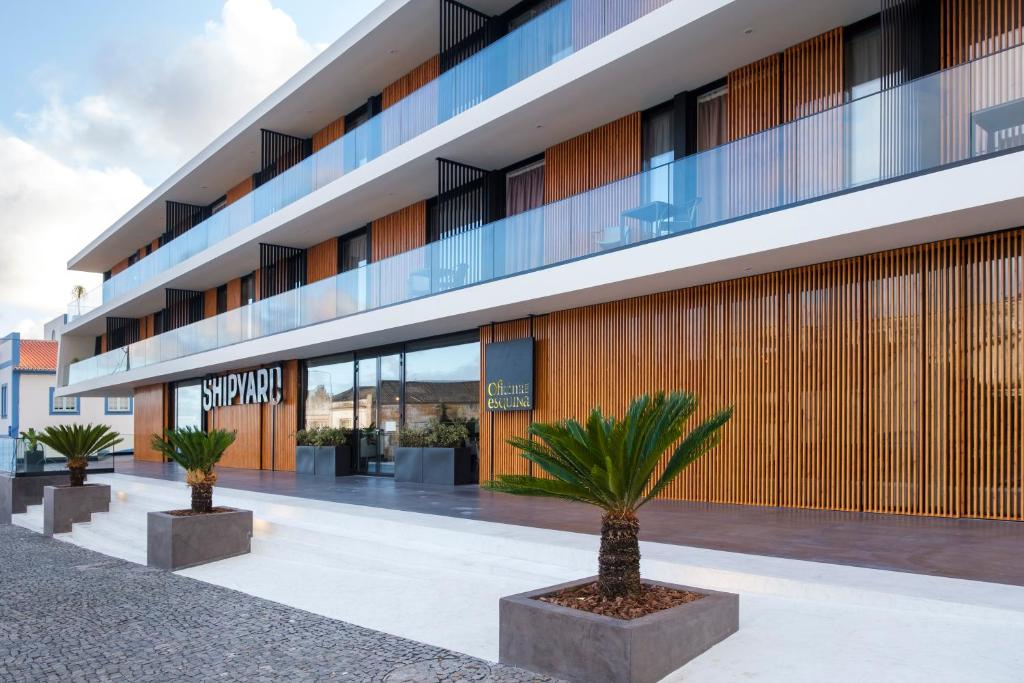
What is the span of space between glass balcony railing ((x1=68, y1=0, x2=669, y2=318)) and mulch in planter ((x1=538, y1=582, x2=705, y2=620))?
30.5 ft

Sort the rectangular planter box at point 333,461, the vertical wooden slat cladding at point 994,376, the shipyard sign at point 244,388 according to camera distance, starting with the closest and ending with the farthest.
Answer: the vertical wooden slat cladding at point 994,376, the rectangular planter box at point 333,461, the shipyard sign at point 244,388

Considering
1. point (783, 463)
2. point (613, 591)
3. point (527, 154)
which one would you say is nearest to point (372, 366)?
point (527, 154)

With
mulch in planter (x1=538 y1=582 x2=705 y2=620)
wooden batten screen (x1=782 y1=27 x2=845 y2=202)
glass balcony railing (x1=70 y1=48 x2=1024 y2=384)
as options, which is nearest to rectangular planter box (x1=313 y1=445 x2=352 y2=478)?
glass balcony railing (x1=70 y1=48 x2=1024 y2=384)

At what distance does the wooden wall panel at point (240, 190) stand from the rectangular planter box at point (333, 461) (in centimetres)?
1082

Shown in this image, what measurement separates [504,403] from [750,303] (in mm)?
5664

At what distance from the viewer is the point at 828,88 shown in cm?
1105

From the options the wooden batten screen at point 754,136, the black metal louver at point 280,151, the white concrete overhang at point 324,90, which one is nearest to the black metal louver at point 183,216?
the white concrete overhang at point 324,90

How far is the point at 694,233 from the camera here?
35.7 ft

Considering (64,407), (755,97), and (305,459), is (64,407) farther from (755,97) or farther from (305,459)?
(755,97)

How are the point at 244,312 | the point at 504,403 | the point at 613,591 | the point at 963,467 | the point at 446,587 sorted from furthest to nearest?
the point at 244,312 → the point at 504,403 → the point at 963,467 → the point at 446,587 → the point at 613,591

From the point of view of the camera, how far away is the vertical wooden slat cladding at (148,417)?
3212 centimetres

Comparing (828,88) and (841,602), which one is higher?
(828,88)

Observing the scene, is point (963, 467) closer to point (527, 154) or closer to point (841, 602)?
point (841, 602)

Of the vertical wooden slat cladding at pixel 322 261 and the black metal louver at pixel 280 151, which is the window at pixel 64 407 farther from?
the vertical wooden slat cladding at pixel 322 261
